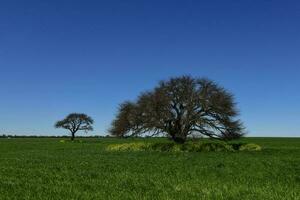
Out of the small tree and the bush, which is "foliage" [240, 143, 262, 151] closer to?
the bush

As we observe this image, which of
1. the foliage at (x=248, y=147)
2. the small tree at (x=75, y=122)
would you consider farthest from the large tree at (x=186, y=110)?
the small tree at (x=75, y=122)

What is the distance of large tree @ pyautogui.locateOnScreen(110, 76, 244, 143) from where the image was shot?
202 ft

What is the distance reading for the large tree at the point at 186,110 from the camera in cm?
6166

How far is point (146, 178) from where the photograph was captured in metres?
23.3

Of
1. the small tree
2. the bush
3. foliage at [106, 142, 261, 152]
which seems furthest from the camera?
the small tree

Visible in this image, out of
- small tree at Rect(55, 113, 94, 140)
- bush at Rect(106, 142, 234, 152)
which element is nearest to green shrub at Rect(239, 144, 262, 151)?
bush at Rect(106, 142, 234, 152)

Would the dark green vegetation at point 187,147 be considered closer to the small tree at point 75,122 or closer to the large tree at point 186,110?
the large tree at point 186,110

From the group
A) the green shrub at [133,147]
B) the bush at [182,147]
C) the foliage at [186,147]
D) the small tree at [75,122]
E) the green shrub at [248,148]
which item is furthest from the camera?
the small tree at [75,122]

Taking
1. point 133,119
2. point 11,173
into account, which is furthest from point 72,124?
point 11,173

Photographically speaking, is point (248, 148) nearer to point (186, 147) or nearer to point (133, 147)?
point (186, 147)

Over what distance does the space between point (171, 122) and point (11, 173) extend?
38.0m

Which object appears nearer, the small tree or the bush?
the bush

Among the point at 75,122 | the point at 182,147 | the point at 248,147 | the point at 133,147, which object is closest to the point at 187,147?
the point at 182,147

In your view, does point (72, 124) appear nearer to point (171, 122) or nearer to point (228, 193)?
point (171, 122)
